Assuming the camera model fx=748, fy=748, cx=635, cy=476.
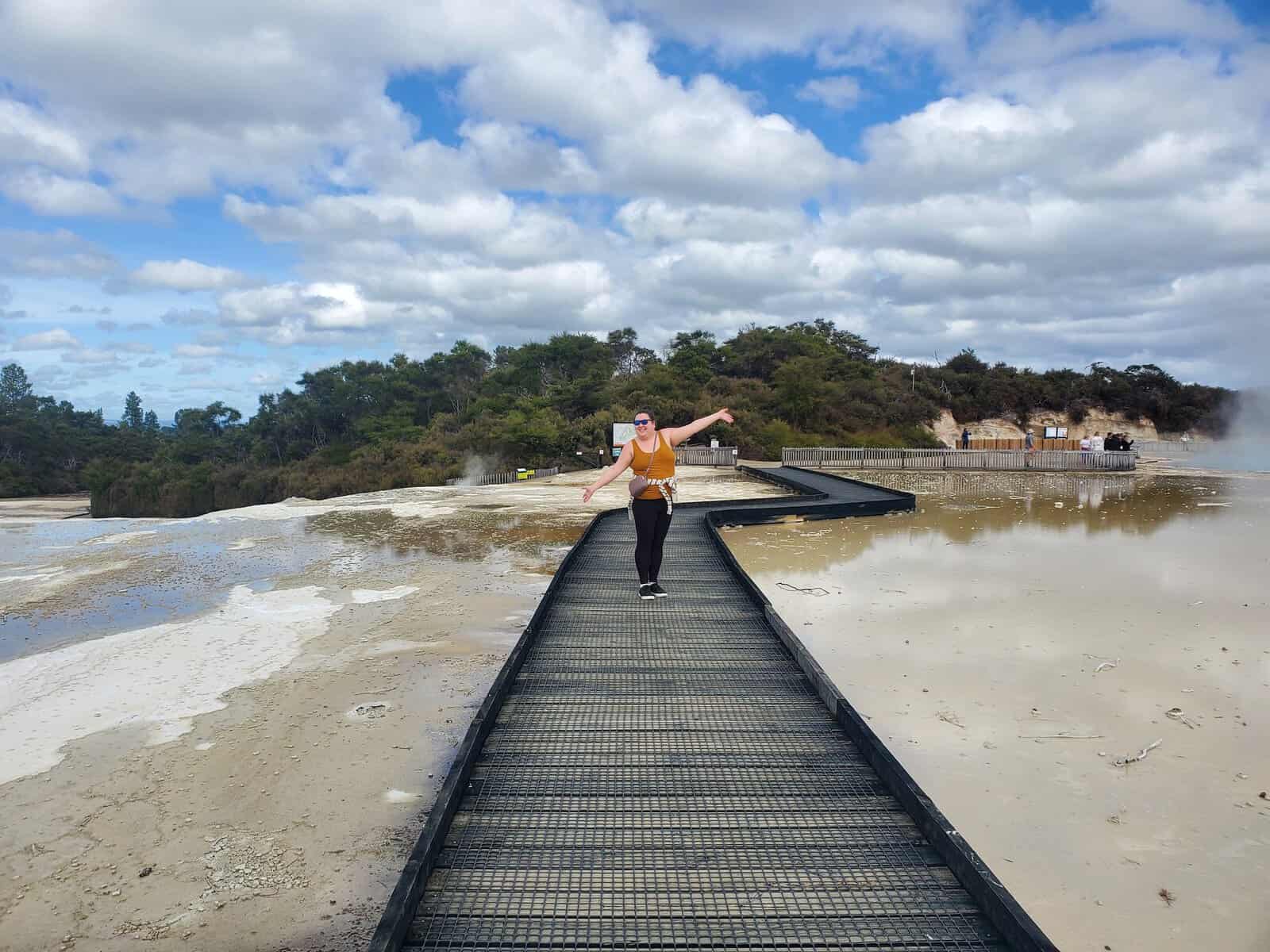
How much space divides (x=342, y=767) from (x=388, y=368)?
4880 centimetres

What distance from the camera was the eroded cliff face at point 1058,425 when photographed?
134 ft

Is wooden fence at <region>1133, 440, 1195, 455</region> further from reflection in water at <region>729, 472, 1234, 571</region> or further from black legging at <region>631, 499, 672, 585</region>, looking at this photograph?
black legging at <region>631, 499, 672, 585</region>

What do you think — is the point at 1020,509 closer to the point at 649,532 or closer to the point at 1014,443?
the point at 649,532

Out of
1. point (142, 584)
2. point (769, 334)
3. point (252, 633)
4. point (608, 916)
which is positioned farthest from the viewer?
point (769, 334)

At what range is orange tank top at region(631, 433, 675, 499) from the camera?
5.33 m

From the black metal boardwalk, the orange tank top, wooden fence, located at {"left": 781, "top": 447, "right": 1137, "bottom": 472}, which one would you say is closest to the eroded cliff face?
wooden fence, located at {"left": 781, "top": 447, "right": 1137, "bottom": 472}

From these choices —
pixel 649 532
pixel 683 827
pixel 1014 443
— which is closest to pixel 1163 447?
pixel 1014 443

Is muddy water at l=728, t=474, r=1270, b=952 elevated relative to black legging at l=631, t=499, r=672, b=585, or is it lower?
lower

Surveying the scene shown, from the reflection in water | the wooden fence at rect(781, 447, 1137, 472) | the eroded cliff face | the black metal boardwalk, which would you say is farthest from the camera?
the eroded cliff face

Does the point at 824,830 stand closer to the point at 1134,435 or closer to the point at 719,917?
the point at 719,917

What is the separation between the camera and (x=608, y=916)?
231cm

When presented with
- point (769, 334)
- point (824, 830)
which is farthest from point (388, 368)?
point (824, 830)

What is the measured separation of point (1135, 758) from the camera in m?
4.16

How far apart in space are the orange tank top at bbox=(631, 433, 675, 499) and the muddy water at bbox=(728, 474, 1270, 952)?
6.46 ft
